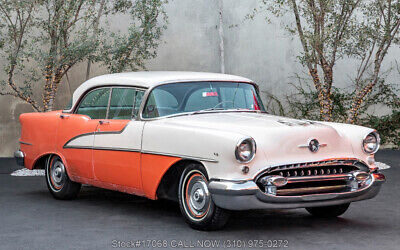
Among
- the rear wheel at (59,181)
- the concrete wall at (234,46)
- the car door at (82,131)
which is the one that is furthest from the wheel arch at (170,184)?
the concrete wall at (234,46)

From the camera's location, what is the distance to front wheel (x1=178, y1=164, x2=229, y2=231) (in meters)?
6.07

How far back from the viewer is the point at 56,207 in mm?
7812

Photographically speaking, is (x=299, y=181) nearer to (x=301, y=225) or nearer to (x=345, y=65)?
(x=301, y=225)

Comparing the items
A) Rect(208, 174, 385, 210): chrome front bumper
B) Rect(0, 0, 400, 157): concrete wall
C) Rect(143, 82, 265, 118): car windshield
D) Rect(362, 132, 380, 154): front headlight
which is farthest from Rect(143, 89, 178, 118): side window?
Rect(0, 0, 400, 157): concrete wall

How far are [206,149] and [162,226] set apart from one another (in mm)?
1014

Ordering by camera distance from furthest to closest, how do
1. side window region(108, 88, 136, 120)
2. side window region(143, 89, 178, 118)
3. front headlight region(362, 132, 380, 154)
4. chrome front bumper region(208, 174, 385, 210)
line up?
side window region(108, 88, 136, 120) < side window region(143, 89, 178, 118) < front headlight region(362, 132, 380, 154) < chrome front bumper region(208, 174, 385, 210)

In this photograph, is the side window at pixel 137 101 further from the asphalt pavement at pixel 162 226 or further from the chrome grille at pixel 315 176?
the chrome grille at pixel 315 176

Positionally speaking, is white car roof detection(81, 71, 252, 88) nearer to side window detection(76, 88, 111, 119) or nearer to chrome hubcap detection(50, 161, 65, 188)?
side window detection(76, 88, 111, 119)

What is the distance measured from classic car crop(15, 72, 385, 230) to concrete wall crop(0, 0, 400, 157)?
6.96 m

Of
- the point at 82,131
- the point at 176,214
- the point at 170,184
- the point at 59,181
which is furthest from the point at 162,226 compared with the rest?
the point at 59,181

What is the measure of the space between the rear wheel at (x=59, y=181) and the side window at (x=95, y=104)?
0.72 metres

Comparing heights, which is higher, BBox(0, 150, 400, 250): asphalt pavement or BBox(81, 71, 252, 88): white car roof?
BBox(81, 71, 252, 88): white car roof

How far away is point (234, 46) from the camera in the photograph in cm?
1513

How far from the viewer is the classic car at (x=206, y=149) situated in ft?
19.2
